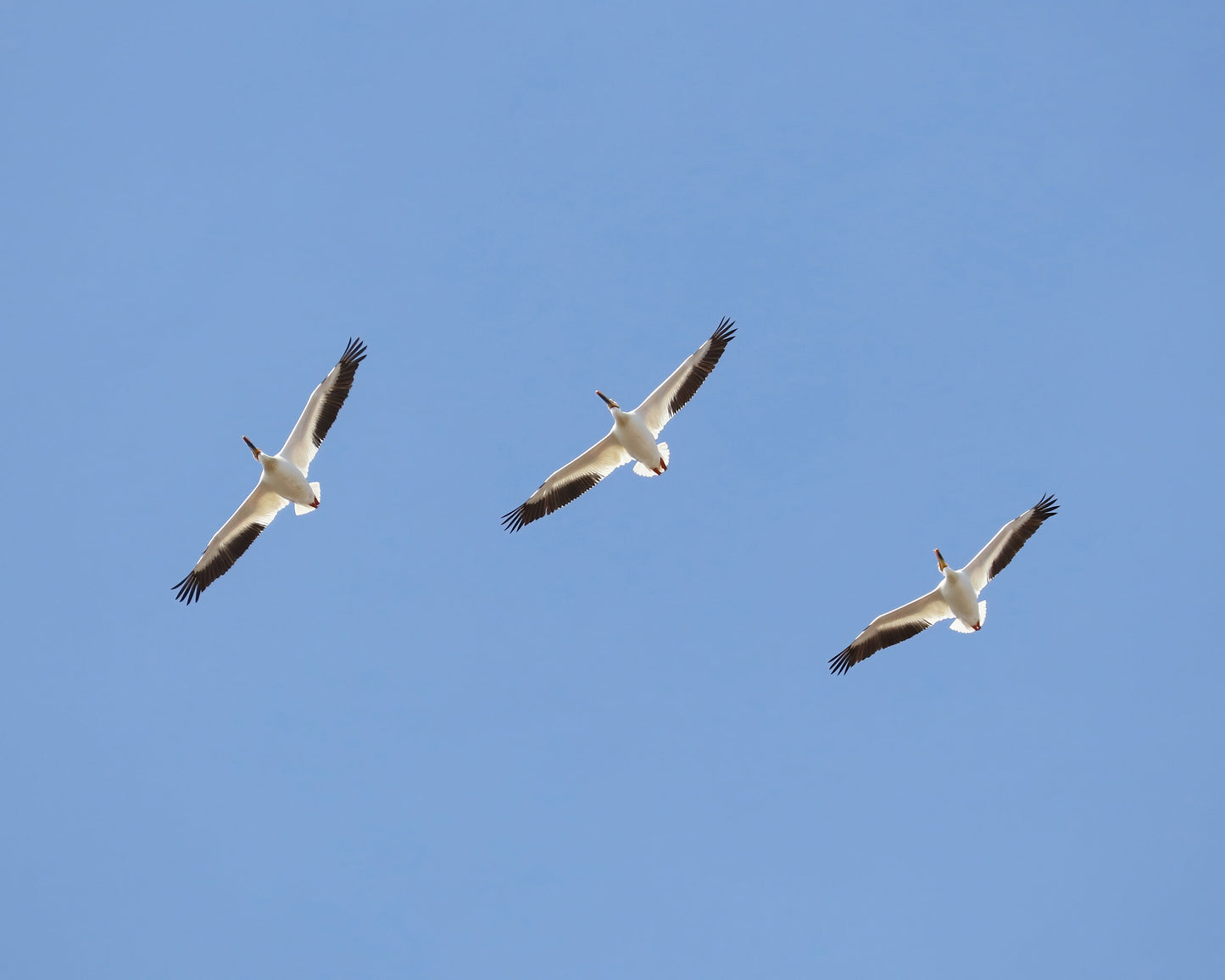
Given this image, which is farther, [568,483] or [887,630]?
[568,483]

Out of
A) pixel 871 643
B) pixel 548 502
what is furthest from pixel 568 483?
pixel 871 643

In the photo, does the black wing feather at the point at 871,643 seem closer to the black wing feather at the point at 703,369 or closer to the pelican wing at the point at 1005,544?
the pelican wing at the point at 1005,544

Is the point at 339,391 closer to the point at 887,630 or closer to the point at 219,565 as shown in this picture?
the point at 219,565

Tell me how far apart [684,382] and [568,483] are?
2.52 meters

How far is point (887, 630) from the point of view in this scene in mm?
18766

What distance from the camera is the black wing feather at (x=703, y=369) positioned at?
1870 cm

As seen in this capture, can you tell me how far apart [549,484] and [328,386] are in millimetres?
3798

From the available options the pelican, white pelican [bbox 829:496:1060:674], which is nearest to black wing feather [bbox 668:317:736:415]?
the pelican

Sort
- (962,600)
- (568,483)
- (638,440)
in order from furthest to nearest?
(568,483) < (638,440) < (962,600)

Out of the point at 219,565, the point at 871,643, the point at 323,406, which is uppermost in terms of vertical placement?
the point at 871,643

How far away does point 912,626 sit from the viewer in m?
18.7

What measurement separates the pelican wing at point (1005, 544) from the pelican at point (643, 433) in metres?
4.94

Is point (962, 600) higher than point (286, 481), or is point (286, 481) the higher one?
point (962, 600)

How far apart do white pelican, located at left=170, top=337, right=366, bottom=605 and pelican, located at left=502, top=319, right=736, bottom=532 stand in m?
3.26
